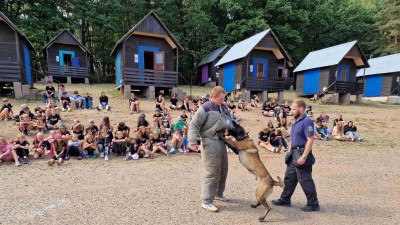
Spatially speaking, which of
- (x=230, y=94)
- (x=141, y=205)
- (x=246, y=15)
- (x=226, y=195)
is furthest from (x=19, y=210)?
(x=246, y=15)

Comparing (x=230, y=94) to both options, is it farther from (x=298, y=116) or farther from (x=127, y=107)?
(x=298, y=116)

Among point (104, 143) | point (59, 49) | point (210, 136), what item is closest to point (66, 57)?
point (59, 49)

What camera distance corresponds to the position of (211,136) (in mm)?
3885

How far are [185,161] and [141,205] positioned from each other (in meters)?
2.93

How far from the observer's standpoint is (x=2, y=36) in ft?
46.9

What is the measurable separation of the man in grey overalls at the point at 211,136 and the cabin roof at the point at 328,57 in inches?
779

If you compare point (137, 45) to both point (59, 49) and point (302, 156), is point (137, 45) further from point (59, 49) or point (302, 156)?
point (302, 156)

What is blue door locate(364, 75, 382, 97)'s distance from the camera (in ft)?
86.1

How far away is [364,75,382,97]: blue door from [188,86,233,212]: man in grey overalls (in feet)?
93.1

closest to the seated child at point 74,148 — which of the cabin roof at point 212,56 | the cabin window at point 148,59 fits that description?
the cabin window at point 148,59

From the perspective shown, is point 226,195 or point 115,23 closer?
point 226,195

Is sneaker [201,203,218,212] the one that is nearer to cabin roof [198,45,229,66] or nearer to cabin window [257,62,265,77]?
cabin window [257,62,265,77]

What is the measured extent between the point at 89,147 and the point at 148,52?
11.7 m

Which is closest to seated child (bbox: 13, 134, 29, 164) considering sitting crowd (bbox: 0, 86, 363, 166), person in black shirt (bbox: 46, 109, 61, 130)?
sitting crowd (bbox: 0, 86, 363, 166)
